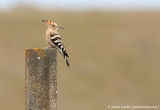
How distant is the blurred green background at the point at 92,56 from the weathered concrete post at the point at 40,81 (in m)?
11.2

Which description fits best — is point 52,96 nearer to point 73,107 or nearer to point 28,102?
point 28,102

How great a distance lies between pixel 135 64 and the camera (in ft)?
73.3

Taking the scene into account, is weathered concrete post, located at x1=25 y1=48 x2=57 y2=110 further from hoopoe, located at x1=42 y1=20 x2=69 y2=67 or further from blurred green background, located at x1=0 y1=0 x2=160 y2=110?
blurred green background, located at x1=0 y1=0 x2=160 y2=110

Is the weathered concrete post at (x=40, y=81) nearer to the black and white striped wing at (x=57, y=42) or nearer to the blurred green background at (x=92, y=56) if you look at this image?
the black and white striped wing at (x=57, y=42)

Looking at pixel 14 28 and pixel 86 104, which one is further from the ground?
pixel 14 28

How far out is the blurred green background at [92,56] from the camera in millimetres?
19109

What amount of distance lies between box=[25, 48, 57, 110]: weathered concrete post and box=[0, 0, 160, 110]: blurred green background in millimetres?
11209

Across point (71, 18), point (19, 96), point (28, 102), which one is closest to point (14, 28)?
point (71, 18)

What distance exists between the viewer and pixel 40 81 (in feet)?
17.5

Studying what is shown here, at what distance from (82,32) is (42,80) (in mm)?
18984

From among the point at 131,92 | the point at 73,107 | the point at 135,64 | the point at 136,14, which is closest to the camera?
the point at 73,107

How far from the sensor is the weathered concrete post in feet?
17.5

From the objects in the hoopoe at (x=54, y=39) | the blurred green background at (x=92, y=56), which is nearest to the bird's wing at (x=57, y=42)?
the hoopoe at (x=54, y=39)

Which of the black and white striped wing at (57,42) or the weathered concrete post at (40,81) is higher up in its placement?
the black and white striped wing at (57,42)
